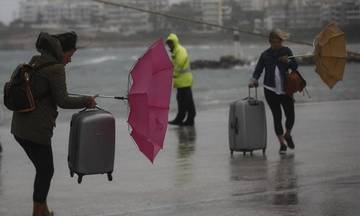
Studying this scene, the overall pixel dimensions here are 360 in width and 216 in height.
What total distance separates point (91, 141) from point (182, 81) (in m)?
8.70

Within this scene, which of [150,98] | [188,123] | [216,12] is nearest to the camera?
[150,98]

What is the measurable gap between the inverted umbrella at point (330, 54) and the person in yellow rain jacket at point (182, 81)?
5299 millimetres

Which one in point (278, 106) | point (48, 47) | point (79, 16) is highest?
point (48, 47)

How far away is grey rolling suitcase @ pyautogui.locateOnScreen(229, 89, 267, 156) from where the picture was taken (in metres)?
11.8

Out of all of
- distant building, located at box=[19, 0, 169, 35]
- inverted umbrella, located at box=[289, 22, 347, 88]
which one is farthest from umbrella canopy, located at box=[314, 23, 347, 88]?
distant building, located at box=[19, 0, 169, 35]

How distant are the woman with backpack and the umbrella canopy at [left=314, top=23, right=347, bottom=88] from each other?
4.25 m

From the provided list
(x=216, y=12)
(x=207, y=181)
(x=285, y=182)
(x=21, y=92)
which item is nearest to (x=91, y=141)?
(x=21, y=92)

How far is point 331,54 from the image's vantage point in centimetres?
1124

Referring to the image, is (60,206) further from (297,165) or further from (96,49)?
(96,49)

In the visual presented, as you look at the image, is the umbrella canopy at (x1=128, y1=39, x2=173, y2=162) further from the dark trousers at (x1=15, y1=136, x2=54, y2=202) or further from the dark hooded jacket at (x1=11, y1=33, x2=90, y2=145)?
the dark trousers at (x1=15, y1=136, x2=54, y2=202)

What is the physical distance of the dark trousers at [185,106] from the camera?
54.2 ft

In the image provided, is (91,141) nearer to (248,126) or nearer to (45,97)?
(45,97)

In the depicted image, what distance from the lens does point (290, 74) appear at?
11.8m

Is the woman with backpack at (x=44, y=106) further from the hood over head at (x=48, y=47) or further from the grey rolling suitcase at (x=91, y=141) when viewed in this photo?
the grey rolling suitcase at (x=91, y=141)
